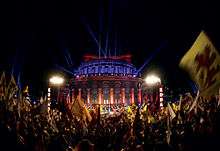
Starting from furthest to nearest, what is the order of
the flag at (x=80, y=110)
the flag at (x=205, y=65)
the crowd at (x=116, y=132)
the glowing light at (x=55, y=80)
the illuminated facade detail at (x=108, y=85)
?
the illuminated facade detail at (x=108, y=85), the glowing light at (x=55, y=80), the flag at (x=80, y=110), the flag at (x=205, y=65), the crowd at (x=116, y=132)

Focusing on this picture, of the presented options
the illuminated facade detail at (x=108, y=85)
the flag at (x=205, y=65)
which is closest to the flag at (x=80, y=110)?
the flag at (x=205, y=65)

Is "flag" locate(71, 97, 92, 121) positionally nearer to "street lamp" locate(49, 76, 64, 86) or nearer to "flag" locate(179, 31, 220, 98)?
"flag" locate(179, 31, 220, 98)

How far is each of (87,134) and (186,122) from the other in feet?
8.65

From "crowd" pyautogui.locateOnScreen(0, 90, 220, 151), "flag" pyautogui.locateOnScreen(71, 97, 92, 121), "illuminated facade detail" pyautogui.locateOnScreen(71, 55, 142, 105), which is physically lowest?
"crowd" pyautogui.locateOnScreen(0, 90, 220, 151)

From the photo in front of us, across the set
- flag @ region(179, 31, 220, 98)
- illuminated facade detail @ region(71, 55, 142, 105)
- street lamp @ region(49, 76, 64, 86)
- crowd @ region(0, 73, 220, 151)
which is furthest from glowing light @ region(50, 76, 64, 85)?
illuminated facade detail @ region(71, 55, 142, 105)

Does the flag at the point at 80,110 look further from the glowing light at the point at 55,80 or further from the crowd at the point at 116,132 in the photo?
the glowing light at the point at 55,80

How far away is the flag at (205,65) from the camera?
8.13 meters

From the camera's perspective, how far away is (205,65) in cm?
855

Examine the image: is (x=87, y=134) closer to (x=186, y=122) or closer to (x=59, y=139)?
(x=59, y=139)

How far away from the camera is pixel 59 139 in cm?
829

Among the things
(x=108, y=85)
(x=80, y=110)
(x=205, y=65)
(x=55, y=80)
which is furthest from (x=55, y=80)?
(x=108, y=85)

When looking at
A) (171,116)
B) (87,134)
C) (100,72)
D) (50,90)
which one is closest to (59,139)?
(87,134)

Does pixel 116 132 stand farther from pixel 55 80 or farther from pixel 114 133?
pixel 55 80

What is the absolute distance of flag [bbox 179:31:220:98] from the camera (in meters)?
8.13
